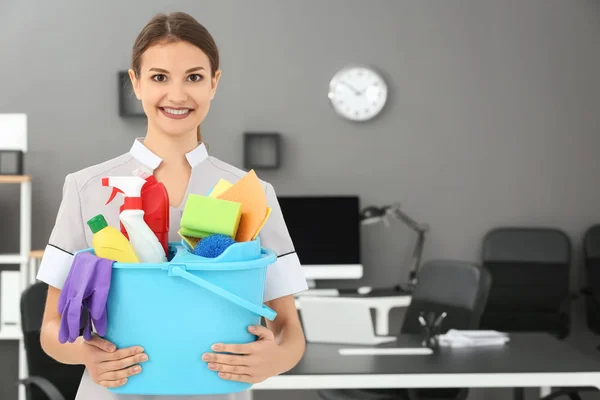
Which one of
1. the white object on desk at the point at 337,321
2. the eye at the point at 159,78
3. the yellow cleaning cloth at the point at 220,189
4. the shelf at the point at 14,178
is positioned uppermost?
the shelf at the point at 14,178

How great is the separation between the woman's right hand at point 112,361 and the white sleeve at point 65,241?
129mm

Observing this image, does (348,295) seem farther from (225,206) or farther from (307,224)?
(225,206)

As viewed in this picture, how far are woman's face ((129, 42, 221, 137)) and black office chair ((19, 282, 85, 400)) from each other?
5.82ft

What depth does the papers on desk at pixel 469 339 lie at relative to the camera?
10.3 ft

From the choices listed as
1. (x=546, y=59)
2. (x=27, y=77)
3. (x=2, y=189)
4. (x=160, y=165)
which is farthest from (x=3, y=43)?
(x=160, y=165)

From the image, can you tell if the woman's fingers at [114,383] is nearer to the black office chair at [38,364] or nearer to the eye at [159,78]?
the eye at [159,78]

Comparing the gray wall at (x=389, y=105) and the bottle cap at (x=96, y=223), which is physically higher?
the gray wall at (x=389, y=105)

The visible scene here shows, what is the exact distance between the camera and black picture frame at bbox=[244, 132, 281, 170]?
519 cm

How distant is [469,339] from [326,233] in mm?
1826

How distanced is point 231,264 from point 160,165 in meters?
0.31

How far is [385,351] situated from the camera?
3072mm

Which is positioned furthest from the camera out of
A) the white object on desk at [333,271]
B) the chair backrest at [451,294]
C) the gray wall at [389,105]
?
the gray wall at [389,105]

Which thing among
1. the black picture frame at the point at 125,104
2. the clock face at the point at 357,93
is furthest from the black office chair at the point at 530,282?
the black picture frame at the point at 125,104

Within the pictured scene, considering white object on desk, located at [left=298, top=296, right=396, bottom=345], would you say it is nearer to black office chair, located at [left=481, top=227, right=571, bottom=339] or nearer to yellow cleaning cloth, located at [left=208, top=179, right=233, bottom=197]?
black office chair, located at [left=481, top=227, right=571, bottom=339]
